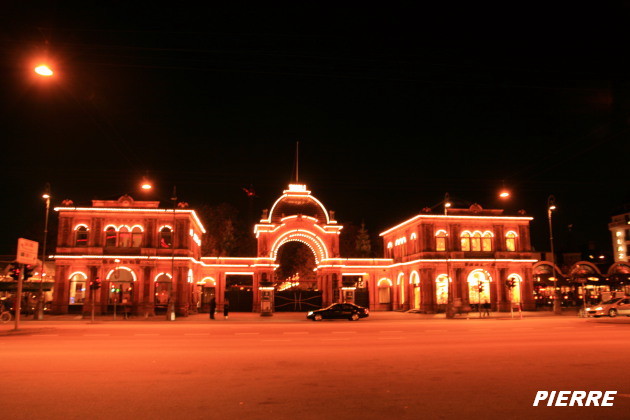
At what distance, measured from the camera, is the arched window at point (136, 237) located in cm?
4862

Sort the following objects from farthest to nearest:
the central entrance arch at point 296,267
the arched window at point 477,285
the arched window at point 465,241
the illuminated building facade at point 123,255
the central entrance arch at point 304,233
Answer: the central entrance arch at point 296,267 → the central entrance arch at point 304,233 → the arched window at point 465,241 → the arched window at point 477,285 → the illuminated building facade at point 123,255

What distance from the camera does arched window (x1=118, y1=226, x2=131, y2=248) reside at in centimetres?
4847

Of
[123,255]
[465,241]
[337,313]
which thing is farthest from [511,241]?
[123,255]

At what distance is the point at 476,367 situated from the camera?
1265cm

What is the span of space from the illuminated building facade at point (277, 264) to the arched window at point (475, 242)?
0.11m

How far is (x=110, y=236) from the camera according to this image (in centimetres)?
4834

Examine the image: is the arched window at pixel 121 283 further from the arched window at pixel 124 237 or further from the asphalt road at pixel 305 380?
the asphalt road at pixel 305 380

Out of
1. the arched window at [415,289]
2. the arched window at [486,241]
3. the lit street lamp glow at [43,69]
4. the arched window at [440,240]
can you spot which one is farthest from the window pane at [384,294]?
the lit street lamp glow at [43,69]

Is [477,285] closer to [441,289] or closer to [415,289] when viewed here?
[441,289]

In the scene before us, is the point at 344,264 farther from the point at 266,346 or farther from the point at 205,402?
the point at 205,402

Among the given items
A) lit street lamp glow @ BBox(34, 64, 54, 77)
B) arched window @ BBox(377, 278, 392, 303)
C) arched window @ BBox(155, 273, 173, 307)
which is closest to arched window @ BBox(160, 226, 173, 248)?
arched window @ BBox(155, 273, 173, 307)

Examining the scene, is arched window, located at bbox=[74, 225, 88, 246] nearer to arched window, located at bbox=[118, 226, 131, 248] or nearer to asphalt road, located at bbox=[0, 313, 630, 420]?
arched window, located at bbox=[118, 226, 131, 248]

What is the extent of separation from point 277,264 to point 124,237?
57.3ft

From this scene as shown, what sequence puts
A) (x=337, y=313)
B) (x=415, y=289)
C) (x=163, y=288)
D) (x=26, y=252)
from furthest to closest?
(x=415, y=289), (x=163, y=288), (x=337, y=313), (x=26, y=252)
